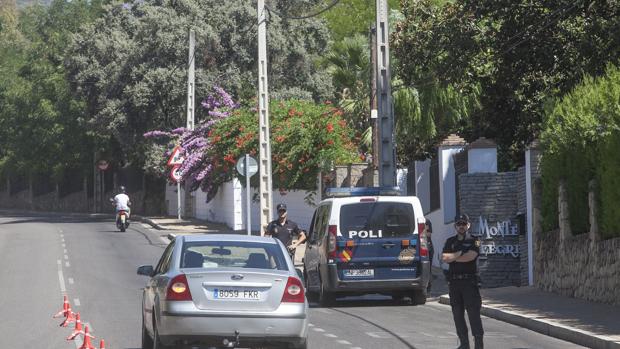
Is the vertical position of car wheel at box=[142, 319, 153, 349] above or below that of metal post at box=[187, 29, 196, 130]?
below

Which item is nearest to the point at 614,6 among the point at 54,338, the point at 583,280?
the point at 583,280

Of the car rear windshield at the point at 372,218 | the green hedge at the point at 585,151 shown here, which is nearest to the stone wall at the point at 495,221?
the green hedge at the point at 585,151

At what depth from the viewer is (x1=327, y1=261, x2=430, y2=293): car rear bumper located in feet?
75.1

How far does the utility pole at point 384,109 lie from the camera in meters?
29.1

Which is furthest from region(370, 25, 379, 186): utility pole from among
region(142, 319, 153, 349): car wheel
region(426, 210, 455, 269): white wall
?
region(142, 319, 153, 349): car wheel

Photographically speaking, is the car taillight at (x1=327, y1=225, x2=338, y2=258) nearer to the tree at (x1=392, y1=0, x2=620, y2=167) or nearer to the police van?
the police van

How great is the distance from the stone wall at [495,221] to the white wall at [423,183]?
20.4 ft

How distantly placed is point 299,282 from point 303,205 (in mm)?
29665

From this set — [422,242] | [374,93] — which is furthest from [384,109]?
[422,242]

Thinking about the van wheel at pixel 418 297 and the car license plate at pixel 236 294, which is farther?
the van wheel at pixel 418 297

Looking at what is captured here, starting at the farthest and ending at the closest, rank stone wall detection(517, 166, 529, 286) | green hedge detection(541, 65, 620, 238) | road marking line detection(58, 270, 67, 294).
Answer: road marking line detection(58, 270, 67, 294) < stone wall detection(517, 166, 529, 286) < green hedge detection(541, 65, 620, 238)

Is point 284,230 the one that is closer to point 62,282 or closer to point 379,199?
point 379,199

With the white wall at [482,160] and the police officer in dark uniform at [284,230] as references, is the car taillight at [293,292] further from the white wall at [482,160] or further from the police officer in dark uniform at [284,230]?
the white wall at [482,160]

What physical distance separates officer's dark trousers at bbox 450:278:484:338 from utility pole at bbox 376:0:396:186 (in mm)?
13202
